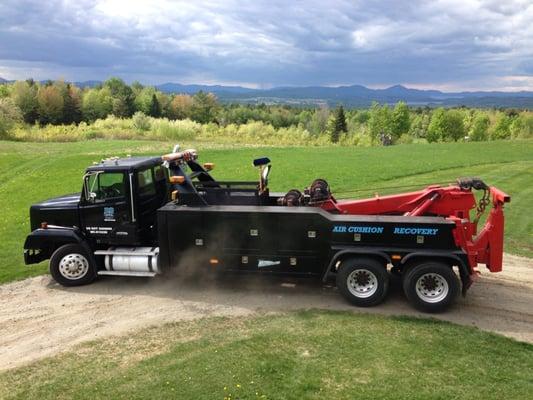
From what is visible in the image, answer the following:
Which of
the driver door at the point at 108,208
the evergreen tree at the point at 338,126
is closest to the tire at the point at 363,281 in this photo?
the driver door at the point at 108,208

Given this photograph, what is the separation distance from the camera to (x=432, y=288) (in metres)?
9.72

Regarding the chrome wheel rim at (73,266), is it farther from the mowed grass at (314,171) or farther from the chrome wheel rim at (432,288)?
the chrome wheel rim at (432,288)

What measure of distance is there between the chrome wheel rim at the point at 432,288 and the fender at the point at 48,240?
290 inches

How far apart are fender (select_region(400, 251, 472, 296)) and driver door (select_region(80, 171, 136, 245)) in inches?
240

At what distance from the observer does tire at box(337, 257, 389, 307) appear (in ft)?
31.8

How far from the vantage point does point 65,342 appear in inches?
345

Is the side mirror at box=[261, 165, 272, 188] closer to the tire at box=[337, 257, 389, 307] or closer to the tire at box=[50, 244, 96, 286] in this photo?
the tire at box=[337, 257, 389, 307]

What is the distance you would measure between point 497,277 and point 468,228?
301cm

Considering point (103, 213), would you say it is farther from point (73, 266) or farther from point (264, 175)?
point (264, 175)

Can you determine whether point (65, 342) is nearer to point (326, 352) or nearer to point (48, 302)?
point (48, 302)

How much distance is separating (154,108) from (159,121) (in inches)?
1131

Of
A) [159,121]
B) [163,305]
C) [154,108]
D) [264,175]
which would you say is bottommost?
[163,305]

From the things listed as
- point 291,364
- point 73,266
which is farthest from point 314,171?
point 291,364

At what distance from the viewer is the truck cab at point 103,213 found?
36.3ft
